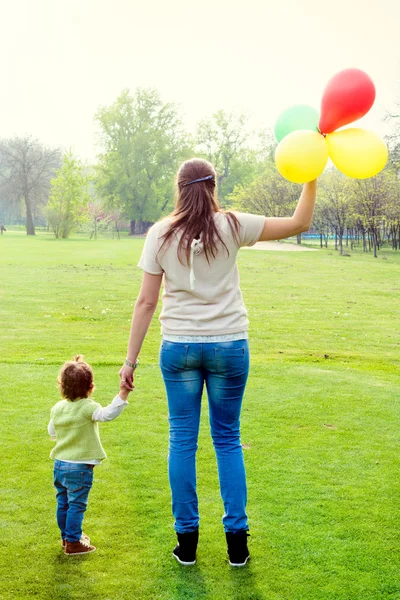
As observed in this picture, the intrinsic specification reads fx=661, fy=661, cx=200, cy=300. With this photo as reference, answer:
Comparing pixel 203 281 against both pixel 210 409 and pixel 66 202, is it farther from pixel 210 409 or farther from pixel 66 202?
pixel 66 202

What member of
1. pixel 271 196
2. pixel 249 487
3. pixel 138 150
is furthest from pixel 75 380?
pixel 138 150

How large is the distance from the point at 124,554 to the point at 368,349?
23.8 feet

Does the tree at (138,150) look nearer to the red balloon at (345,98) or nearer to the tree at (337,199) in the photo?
the tree at (337,199)

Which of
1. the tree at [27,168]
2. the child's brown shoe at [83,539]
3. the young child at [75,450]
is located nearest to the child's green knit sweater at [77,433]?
the young child at [75,450]

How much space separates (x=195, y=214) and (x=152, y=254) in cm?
27

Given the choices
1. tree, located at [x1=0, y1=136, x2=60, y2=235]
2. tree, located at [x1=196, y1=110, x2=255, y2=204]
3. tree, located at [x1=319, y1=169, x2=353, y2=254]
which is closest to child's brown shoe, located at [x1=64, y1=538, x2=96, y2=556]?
tree, located at [x1=319, y1=169, x2=353, y2=254]

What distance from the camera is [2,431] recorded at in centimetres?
507

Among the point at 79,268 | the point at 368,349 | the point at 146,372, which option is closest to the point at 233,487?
the point at 146,372

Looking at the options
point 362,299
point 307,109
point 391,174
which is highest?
point 391,174

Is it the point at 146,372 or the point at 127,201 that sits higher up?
the point at 127,201

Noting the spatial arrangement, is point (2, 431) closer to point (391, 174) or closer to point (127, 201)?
point (391, 174)

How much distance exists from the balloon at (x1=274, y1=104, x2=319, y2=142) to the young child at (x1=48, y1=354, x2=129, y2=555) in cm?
165

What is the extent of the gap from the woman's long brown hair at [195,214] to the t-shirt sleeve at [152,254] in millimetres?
42

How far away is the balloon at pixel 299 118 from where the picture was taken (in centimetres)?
345
